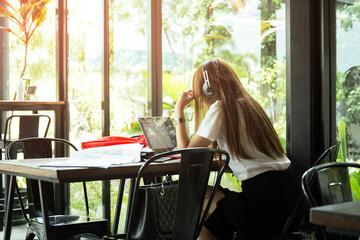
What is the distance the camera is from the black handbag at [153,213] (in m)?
2.05

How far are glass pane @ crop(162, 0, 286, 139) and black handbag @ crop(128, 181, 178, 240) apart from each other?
110 cm

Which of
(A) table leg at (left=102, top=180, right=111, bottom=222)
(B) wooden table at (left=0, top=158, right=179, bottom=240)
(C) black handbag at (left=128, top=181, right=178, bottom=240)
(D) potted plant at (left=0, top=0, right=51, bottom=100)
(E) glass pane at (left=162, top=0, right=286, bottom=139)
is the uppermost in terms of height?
(D) potted plant at (left=0, top=0, right=51, bottom=100)

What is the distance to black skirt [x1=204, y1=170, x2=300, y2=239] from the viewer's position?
2.37 m

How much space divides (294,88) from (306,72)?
0.38 ft

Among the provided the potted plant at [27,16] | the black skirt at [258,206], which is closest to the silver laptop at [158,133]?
the black skirt at [258,206]

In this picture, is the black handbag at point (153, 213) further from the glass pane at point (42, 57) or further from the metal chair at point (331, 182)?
the glass pane at point (42, 57)

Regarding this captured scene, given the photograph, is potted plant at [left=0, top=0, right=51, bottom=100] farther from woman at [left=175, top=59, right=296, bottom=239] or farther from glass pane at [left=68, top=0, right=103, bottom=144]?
woman at [left=175, top=59, right=296, bottom=239]

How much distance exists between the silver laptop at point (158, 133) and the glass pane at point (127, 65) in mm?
1143

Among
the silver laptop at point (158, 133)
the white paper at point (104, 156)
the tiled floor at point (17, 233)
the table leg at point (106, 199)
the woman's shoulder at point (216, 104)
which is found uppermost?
the woman's shoulder at point (216, 104)

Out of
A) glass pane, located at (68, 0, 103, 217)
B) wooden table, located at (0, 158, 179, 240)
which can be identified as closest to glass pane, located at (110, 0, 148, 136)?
glass pane, located at (68, 0, 103, 217)

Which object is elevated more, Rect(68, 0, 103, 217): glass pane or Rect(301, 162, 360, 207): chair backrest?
Rect(68, 0, 103, 217): glass pane

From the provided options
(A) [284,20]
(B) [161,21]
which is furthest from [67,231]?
(B) [161,21]

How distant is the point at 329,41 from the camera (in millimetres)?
2729

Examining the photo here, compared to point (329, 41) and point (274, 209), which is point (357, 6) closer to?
point (329, 41)
